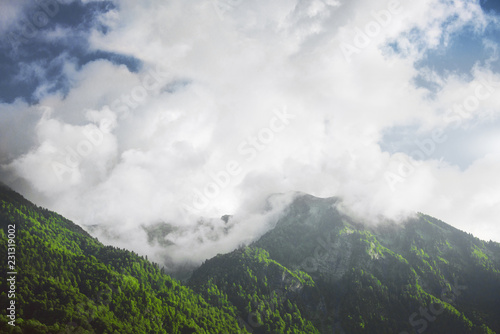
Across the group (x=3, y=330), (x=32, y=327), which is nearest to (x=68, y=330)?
(x=32, y=327)

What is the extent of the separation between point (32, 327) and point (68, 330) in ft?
70.2

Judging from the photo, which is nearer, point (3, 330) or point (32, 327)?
point (3, 330)

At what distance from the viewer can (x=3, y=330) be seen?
16662 cm

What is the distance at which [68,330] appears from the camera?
626 ft

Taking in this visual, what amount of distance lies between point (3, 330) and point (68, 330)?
36.8m

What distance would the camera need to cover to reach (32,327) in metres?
181

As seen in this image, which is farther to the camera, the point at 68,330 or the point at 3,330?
the point at 68,330

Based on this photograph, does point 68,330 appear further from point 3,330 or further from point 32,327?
point 3,330
